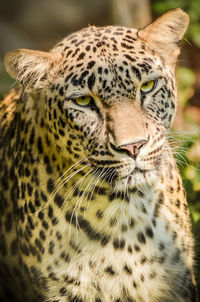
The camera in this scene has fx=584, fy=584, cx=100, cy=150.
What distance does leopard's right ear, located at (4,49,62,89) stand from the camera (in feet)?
15.0

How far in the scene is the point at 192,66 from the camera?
40.4 ft

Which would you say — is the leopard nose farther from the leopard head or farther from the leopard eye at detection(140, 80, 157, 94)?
the leopard eye at detection(140, 80, 157, 94)

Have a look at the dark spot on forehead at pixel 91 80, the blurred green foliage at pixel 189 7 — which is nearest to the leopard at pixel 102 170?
the dark spot on forehead at pixel 91 80

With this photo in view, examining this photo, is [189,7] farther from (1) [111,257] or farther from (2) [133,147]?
(2) [133,147]

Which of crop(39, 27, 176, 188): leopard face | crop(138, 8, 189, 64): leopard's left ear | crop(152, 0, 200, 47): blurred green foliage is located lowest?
crop(39, 27, 176, 188): leopard face

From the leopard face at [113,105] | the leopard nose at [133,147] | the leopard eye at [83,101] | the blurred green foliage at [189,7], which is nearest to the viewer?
the leopard nose at [133,147]

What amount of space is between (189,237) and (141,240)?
22.6 inches

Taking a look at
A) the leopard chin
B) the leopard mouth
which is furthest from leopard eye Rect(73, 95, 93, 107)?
the leopard chin

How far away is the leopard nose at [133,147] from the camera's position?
4133 millimetres

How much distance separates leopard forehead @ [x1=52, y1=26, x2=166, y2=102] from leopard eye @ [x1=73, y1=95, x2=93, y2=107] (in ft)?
0.18

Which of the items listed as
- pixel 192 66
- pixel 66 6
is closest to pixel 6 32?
pixel 66 6

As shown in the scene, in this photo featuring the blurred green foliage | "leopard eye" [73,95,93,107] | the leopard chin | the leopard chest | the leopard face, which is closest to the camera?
the leopard face

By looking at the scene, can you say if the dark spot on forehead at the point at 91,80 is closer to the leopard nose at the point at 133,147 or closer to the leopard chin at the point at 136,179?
the leopard nose at the point at 133,147

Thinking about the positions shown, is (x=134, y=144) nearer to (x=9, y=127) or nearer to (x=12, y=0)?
(x=9, y=127)
